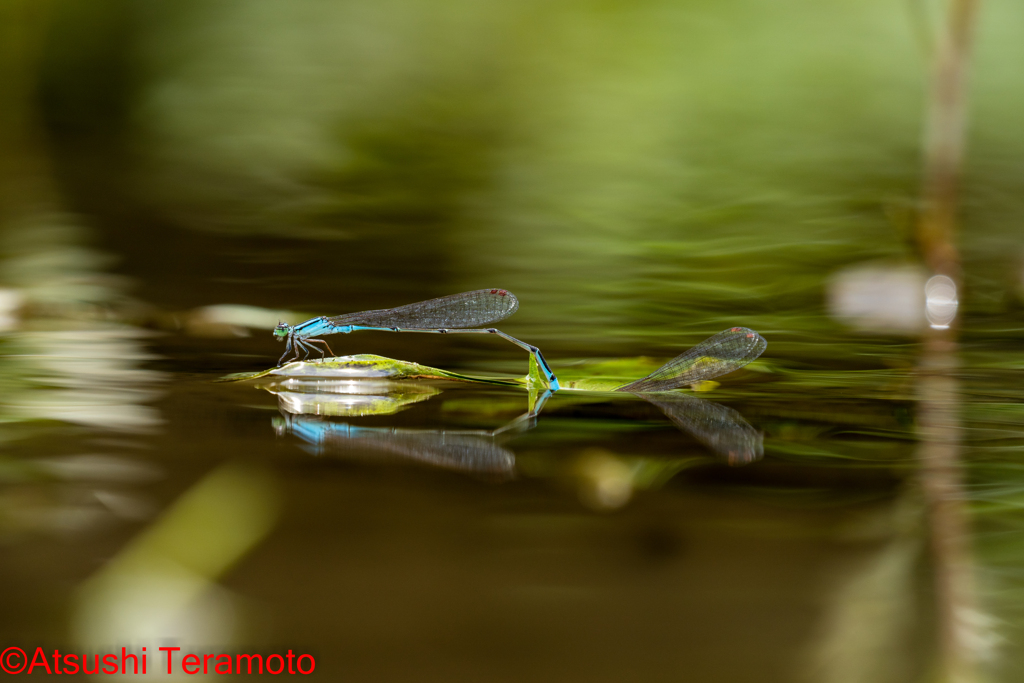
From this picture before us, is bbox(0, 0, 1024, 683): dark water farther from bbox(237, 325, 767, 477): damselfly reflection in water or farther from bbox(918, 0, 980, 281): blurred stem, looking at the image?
bbox(918, 0, 980, 281): blurred stem

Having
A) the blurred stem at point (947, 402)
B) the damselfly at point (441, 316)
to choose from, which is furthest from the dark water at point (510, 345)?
the damselfly at point (441, 316)

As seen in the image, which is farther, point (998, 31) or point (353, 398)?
point (998, 31)

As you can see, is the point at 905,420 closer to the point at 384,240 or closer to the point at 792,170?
Answer: the point at 384,240

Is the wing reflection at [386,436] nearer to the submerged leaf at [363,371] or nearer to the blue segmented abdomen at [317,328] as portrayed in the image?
the submerged leaf at [363,371]

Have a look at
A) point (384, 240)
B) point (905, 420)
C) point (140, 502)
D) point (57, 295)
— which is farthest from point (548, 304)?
point (140, 502)

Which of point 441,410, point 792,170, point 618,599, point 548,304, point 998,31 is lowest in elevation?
point 618,599

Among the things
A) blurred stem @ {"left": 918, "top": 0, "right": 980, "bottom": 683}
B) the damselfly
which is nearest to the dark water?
blurred stem @ {"left": 918, "top": 0, "right": 980, "bottom": 683}

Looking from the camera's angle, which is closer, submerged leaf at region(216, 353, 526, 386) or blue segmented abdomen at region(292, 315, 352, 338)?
submerged leaf at region(216, 353, 526, 386)
